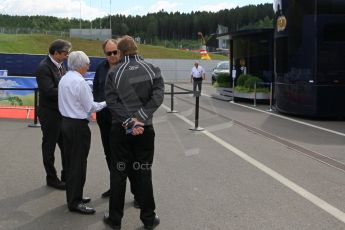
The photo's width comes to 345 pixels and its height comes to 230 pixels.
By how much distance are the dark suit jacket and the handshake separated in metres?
1.90

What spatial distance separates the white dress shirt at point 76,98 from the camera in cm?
565

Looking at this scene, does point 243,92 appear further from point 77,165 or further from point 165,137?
point 77,165

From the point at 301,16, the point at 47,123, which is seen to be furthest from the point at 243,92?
the point at 47,123

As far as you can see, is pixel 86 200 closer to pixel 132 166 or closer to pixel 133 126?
pixel 132 166

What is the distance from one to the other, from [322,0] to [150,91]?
10.3 meters

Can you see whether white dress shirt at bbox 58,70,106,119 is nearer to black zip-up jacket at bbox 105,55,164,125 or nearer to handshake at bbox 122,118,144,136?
black zip-up jacket at bbox 105,55,164,125

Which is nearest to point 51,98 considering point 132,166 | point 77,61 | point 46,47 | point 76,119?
point 76,119

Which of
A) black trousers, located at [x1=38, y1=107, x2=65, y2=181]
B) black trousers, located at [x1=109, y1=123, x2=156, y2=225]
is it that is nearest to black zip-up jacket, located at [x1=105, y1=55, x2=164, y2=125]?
black trousers, located at [x1=109, y1=123, x2=156, y2=225]

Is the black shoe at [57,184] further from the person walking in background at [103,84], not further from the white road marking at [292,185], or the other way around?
the white road marking at [292,185]

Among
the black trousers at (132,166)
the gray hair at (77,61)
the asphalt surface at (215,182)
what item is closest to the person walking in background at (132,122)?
the black trousers at (132,166)

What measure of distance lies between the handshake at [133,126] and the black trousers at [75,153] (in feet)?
3.24

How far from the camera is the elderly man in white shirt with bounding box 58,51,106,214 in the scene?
5.68m

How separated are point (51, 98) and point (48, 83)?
194mm

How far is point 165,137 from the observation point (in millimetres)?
11336
